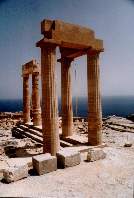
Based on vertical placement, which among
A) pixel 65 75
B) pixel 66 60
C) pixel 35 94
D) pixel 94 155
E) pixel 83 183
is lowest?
pixel 83 183

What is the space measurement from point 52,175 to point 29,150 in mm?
5135

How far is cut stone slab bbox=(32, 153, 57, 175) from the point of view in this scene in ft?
24.7

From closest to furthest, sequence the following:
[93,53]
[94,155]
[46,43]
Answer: [94,155], [46,43], [93,53]

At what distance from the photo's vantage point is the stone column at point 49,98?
9.78 metres

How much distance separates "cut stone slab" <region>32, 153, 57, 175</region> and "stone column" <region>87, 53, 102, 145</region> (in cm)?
386

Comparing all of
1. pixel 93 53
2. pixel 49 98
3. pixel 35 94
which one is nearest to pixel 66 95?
pixel 93 53

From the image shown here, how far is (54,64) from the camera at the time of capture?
32.5 feet

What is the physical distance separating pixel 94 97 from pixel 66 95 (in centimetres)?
208

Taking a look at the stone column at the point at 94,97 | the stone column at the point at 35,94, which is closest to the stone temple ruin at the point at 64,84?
the stone column at the point at 94,97

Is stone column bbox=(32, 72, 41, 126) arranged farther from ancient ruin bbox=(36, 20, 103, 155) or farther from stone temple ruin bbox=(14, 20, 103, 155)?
ancient ruin bbox=(36, 20, 103, 155)

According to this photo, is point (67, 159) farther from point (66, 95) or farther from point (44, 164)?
point (66, 95)

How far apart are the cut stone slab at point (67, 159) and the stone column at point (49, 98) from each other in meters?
1.54

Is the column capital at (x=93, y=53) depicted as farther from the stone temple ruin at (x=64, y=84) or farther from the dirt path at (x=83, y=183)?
the dirt path at (x=83, y=183)

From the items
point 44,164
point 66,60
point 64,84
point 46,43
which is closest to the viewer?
point 44,164
